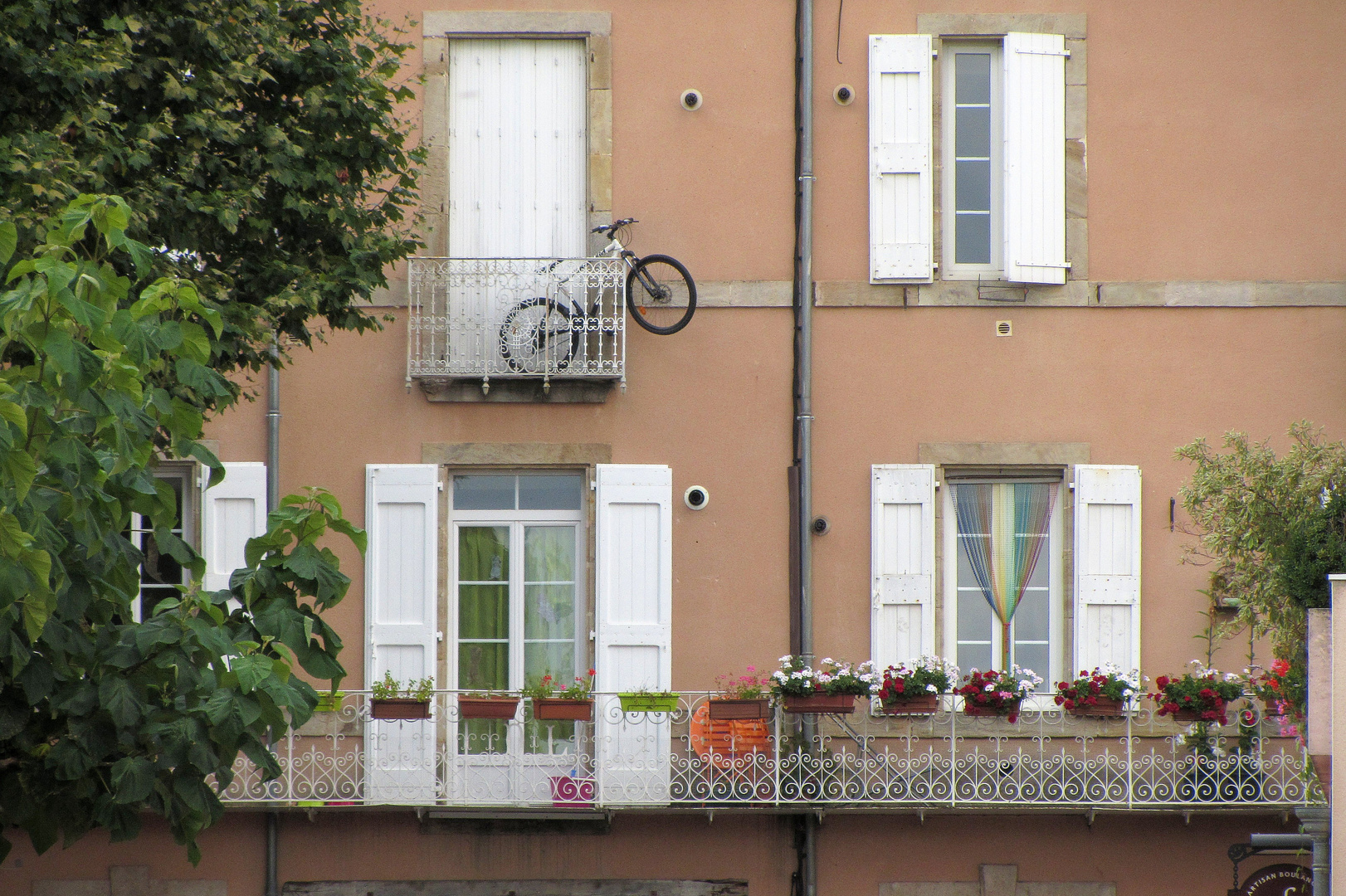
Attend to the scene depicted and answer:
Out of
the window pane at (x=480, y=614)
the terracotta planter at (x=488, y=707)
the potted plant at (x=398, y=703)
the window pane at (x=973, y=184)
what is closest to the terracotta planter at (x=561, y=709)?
the terracotta planter at (x=488, y=707)

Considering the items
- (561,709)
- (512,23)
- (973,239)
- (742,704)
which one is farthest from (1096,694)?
(512,23)

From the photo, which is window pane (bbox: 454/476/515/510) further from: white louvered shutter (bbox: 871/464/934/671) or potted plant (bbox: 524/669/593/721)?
white louvered shutter (bbox: 871/464/934/671)

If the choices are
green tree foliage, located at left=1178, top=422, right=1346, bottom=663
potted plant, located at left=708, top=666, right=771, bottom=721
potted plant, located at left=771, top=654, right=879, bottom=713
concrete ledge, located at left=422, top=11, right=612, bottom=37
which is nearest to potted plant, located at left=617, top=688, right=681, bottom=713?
potted plant, located at left=708, top=666, right=771, bottom=721

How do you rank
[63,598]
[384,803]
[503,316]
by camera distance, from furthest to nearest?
[503,316] < [384,803] < [63,598]

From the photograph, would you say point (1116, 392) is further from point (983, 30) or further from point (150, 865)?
point (150, 865)

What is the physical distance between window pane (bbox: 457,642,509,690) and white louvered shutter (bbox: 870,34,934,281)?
3.40 m

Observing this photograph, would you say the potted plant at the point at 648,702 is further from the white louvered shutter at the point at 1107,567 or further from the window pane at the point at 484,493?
the white louvered shutter at the point at 1107,567

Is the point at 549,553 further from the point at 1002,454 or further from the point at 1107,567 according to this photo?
the point at 1107,567

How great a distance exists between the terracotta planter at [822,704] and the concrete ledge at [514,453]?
1.97m

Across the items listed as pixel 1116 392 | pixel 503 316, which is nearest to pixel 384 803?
pixel 503 316

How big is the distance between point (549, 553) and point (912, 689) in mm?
2522

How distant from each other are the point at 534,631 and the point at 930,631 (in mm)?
2523

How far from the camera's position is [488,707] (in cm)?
877

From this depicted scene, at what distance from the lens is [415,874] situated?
920 centimetres
